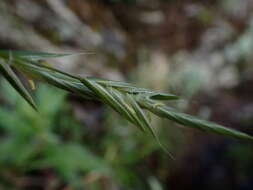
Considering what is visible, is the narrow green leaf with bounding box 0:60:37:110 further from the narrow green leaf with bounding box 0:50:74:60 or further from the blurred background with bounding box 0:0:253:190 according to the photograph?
the blurred background with bounding box 0:0:253:190

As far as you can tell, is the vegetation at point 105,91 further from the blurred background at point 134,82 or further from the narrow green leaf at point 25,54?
the blurred background at point 134,82

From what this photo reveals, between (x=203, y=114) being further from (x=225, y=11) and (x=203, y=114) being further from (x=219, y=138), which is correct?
(x=225, y=11)

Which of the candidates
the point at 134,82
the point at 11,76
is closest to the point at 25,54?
the point at 11,76

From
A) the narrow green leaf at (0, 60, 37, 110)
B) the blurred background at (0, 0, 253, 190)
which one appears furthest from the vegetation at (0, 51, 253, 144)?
the blurred background at (0, 0, 253, 190)

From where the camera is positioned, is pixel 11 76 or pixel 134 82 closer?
pixel 11 76

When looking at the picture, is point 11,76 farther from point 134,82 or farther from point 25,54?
point 134,82

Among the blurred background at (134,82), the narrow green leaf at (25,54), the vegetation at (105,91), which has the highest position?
the blurred background at (134,82)

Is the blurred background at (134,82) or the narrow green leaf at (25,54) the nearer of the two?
the narrow green leaf at (25,54)

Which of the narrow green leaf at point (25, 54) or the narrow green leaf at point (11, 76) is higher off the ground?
the narrow green leaf at point (25, 54)

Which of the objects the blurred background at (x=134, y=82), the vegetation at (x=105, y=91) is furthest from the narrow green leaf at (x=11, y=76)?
the blurred background at (x=134, y=82)
